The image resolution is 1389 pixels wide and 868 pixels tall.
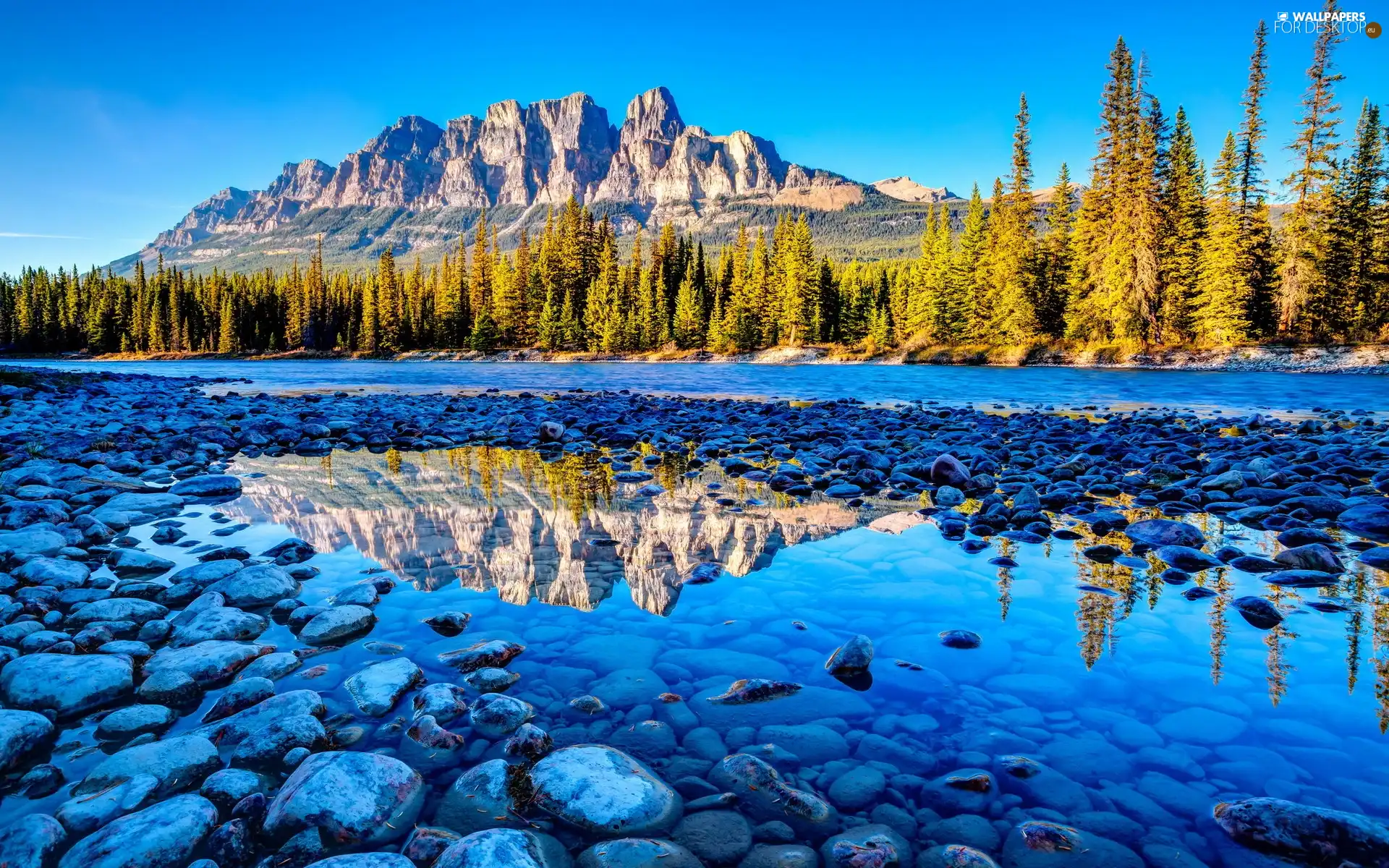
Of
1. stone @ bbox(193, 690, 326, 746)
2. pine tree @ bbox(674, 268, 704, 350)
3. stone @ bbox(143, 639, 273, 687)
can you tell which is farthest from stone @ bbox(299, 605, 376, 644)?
pine tree @ bbox(674, 268, 704, 350)

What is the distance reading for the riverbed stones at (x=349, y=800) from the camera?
2047mm

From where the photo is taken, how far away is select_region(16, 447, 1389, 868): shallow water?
2488 millimetres

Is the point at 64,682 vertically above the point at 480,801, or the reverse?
the point at 64,682

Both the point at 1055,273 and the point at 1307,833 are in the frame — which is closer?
the point at 1307,833

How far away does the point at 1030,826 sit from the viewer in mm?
2104

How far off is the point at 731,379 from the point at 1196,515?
2635cm

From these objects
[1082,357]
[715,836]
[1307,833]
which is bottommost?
[715,836]

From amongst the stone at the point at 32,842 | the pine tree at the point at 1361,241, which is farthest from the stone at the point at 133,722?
the pine tree at the point at 1361,241

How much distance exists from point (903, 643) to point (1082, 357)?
43.2 meters

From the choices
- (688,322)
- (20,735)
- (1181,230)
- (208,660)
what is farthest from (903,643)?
(688,322)

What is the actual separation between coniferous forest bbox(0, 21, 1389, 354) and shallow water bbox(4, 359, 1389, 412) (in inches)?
306

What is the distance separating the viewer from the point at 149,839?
6.24 feet

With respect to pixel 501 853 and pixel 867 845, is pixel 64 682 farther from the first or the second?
pixel 867 845

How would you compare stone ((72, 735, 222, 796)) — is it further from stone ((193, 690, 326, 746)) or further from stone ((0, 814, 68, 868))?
stone ((0, 814, 68, 868))
